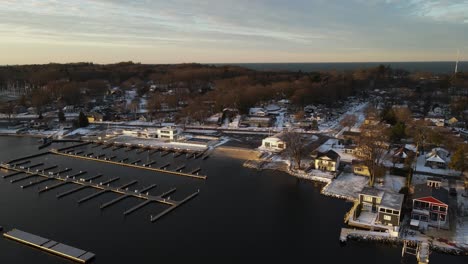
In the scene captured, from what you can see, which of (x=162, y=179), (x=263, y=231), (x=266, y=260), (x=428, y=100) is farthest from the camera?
→ (x=428, y=100)

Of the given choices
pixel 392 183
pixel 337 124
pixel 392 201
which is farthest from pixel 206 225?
pixel 337 124

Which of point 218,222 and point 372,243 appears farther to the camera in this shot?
point 218,222

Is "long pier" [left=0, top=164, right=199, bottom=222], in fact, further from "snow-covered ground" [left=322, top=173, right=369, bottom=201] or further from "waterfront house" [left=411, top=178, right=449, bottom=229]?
"waterfront house" [left=411, top=178, right=449, bottom=229]

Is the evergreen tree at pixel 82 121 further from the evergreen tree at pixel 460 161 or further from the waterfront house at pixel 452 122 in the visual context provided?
the waterfront house at pixel 452 122

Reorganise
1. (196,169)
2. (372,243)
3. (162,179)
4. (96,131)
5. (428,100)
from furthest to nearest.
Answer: (428,100)
(96,131)
(196,169)
(162,179)
(372,243)

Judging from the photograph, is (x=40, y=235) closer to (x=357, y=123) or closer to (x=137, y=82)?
(x=357, y=123)

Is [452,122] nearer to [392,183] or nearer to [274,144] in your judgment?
[274,144]

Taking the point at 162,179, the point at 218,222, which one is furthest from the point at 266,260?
the point at 162,179
